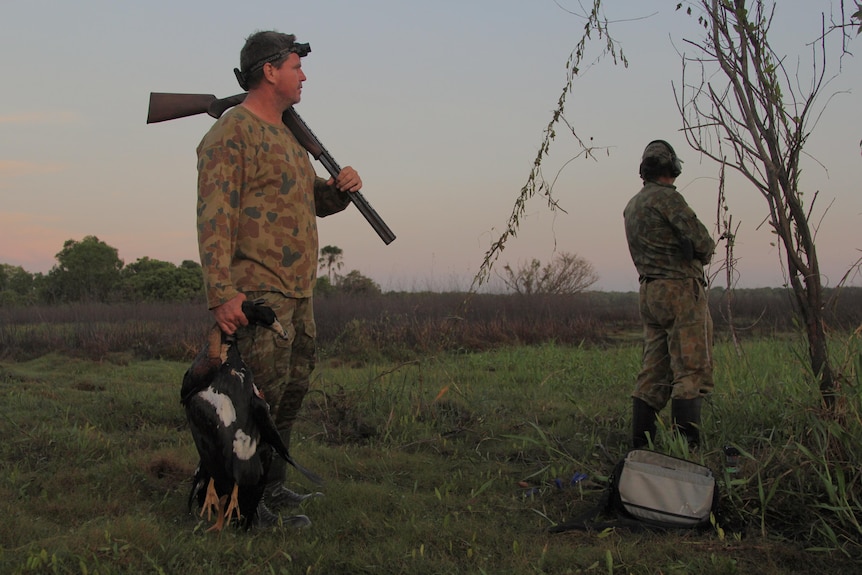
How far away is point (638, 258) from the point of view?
4477 mm

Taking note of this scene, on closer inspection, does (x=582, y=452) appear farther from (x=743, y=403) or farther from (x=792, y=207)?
(x=792, y=207)

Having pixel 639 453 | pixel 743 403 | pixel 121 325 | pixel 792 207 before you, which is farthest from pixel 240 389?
pixel 121 325

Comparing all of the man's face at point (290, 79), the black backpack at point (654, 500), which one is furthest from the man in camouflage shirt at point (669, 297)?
the man's face at point (290, 79)

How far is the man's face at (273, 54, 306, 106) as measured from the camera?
3.10 m

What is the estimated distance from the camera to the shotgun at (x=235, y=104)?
10.5 ft

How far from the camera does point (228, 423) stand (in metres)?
2.89

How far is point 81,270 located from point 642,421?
17.5 meters

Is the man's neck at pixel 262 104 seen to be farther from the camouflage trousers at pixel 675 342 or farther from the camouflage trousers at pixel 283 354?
the camouflage trousers at pixel 675 342

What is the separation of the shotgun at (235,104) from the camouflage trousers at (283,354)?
0.49 m

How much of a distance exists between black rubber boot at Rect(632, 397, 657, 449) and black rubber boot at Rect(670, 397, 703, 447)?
0.20m

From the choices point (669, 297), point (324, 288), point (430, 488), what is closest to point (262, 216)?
point (430, 488)

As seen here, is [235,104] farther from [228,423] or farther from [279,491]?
[279,491]

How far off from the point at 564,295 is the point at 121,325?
868 centimetres

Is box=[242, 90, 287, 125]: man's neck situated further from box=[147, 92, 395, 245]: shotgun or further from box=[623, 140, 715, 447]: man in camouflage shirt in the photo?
box=[623, 140, 715, 447]: man in camouflage shirt
